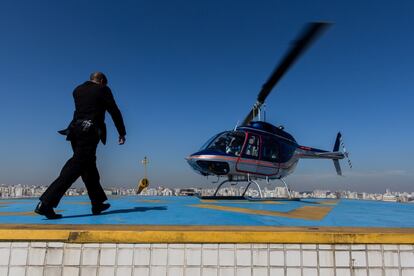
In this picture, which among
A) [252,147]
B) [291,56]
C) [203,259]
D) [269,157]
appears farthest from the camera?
[269,157]

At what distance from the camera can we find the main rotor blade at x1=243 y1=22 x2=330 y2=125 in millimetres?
6934

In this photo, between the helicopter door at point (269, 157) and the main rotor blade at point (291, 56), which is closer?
the main rotor blade at point (291, 56)

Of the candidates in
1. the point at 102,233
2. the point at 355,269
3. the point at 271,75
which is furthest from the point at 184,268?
the point at 271,75

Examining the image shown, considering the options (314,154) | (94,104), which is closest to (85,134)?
(94,104)

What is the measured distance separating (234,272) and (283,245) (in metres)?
0.51

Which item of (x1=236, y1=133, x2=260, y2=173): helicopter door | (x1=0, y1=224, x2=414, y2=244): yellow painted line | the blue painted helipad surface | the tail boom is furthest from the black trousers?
the tail boom

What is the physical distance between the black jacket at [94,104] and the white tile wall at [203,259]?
1.84m

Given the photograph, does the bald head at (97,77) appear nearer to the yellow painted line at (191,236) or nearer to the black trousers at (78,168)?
the black trousers at (78,168)

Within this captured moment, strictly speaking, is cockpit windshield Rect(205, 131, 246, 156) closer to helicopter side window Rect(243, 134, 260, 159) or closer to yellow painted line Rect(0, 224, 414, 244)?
helicopter side window Rect(243, 134, 260, 159)

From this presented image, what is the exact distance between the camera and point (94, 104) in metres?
3.94

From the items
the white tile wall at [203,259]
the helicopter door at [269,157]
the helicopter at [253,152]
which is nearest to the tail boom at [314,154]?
the helicopter at [253,152]

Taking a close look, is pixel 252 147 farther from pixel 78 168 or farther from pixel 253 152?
pixel 78 168

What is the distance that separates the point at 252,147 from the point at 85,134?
6257mm

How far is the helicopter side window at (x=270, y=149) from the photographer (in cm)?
956
